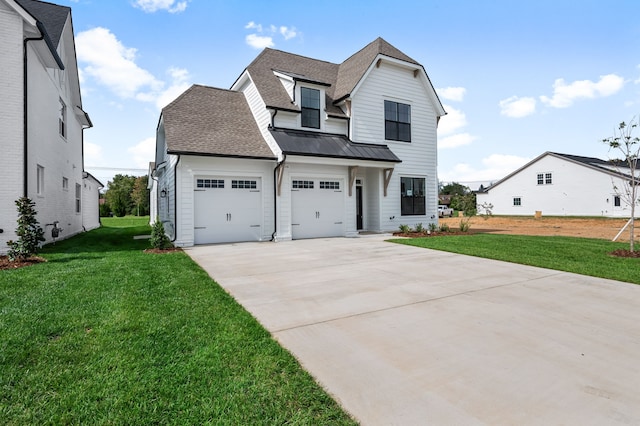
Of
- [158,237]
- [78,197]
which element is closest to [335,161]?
[158,237]

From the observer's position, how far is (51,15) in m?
13.1

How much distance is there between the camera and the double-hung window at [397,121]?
15797 millimetres

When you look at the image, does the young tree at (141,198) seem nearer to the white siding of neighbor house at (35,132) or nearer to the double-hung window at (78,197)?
the double-hung window at (78,197)

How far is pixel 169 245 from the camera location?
10750 millimetres

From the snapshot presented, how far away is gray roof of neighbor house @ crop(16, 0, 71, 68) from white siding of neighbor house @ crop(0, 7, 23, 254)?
2.56 m

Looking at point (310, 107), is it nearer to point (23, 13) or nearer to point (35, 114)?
point (23, 13)

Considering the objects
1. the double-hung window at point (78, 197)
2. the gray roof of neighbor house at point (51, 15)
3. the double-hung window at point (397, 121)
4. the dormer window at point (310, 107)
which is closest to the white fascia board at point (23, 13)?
the gray roof of neighbor house at point (51, 15)

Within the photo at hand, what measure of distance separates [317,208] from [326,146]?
2.73 m

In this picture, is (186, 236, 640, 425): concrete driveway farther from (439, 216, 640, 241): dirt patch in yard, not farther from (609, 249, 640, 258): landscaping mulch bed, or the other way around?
(439, 216, 640, 241): dirt patch in yard

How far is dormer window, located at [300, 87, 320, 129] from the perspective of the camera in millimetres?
14141

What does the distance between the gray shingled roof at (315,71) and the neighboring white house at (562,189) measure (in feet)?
91.9

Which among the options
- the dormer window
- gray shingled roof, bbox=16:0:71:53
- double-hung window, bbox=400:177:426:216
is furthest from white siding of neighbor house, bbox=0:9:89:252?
double-hung window, bbox=400:177:426:216

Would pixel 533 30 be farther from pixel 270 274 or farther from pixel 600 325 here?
pixel 270 274

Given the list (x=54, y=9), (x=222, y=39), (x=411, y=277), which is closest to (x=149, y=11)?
(x=222, y=39)
